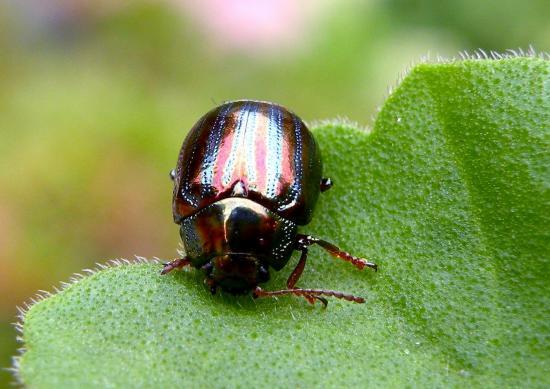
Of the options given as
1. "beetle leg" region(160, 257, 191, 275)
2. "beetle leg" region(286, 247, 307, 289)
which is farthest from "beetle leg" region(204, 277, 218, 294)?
"beetle leg" region(286, 247, 307, 289)

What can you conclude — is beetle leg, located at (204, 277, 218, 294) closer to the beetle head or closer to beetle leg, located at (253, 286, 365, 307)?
the beetle head

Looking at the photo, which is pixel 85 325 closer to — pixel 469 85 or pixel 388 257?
pixel 388 257

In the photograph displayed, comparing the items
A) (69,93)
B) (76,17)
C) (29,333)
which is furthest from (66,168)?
(29,333)

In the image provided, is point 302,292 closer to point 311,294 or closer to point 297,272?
point 311,294

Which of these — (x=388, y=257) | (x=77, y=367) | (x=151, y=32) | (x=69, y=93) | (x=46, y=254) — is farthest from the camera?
(x=151, y=32)

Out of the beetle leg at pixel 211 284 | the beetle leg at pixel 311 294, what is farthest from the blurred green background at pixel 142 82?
the beetle leg at pixel 311 294

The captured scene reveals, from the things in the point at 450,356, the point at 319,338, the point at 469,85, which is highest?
the point at 469,85
